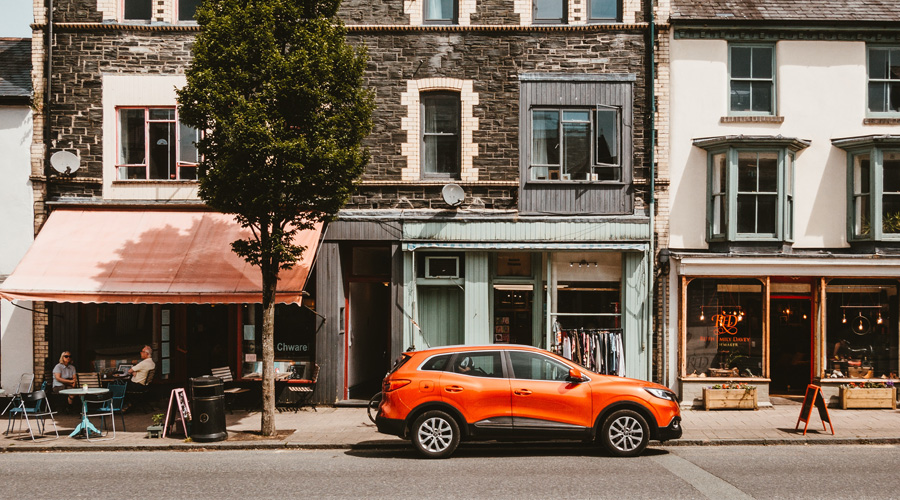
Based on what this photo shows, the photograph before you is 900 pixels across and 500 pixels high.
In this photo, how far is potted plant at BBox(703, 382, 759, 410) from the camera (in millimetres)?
15172

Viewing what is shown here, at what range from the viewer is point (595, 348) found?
51.4ft

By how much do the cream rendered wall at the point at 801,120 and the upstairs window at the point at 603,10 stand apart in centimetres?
167

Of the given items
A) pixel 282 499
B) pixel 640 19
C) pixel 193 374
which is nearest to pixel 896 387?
pixel 640 19

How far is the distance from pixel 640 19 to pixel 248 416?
11.7 m

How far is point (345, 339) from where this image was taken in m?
15.8

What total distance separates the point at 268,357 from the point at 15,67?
9573 millimetres

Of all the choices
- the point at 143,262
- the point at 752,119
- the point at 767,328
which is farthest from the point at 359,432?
the point at 752,119

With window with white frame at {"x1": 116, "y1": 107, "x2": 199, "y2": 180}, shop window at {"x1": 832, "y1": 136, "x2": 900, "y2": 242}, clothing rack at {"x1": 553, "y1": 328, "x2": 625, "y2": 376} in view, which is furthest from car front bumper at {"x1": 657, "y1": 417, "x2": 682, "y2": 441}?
window with white frame at {"x1": 116, "y1": 107, "x2": 199, "y2": 180}

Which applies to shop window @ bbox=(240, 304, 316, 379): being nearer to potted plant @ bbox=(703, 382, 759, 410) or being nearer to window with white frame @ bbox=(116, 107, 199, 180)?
window with white frame @ bbox=(116, 107, 199, 180)

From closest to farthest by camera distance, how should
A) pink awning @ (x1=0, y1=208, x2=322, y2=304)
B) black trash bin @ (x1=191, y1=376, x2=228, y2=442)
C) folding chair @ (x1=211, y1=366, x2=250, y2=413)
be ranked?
black trash bin @ (x1=191, y1=376, x2=228, y2=442) < pink awning @ (x1=0, y1=208, x2=322, y2=304) < folding chair @ (x1=211, y1=366, x2=250, y2=413)

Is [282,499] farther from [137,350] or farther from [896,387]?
[896,387]

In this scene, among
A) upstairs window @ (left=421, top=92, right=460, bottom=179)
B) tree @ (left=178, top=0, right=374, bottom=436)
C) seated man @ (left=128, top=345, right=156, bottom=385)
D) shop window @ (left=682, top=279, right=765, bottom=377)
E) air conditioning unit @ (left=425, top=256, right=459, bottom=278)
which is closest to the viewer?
tree @ (left=178, top=0, right=374, bottom=436)

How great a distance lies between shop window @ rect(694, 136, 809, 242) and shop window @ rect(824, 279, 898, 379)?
1.84 meters

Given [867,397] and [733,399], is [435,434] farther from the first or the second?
[867,397]
